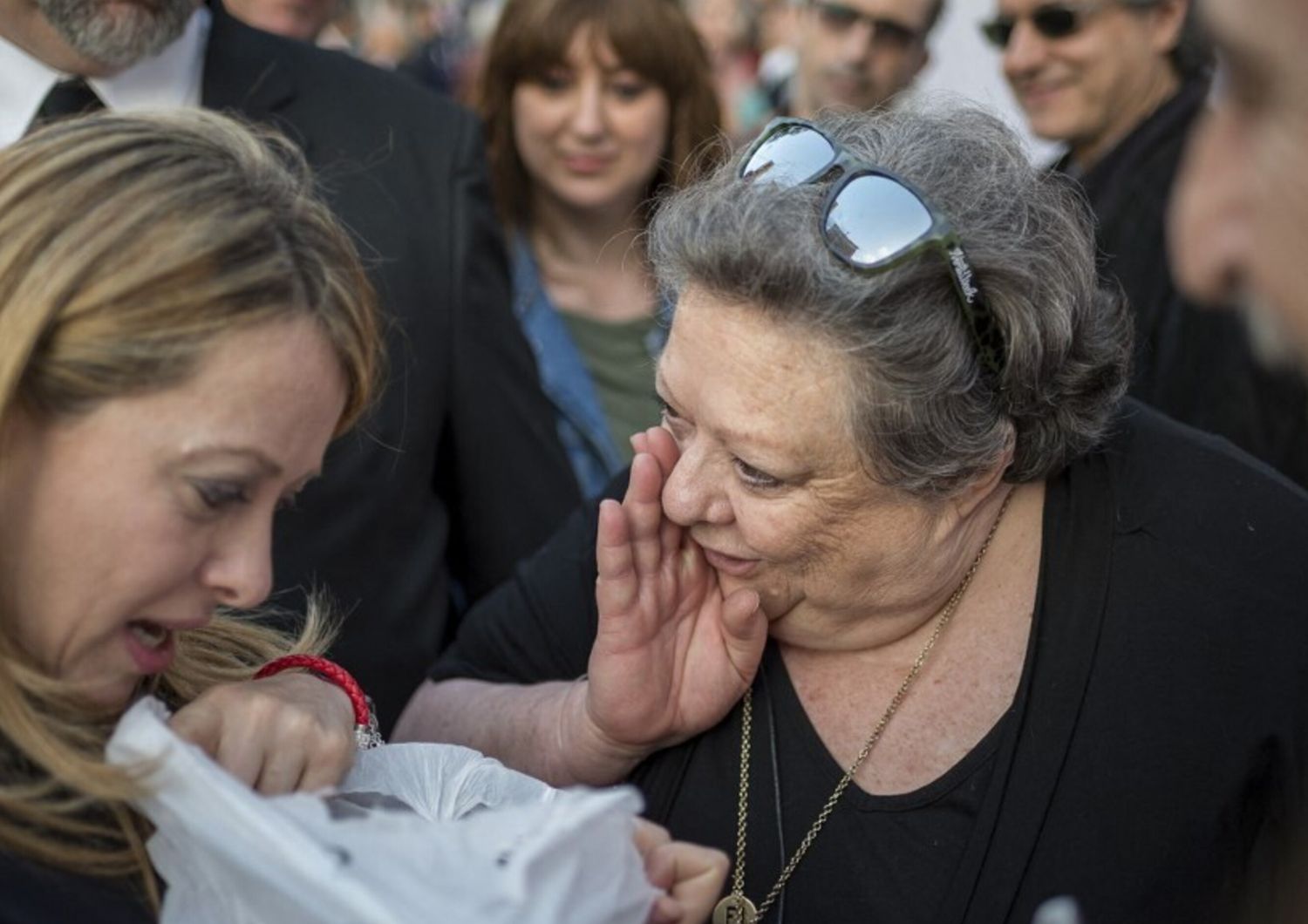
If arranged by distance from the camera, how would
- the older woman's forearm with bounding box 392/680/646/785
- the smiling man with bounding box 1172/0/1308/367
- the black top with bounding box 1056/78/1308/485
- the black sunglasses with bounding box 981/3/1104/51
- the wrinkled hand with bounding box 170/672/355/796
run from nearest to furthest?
the smiling man with bounding box 1172/0/1308/367
the wrinkled hand with bounding box 170/672/355/796
the older woman's forearm with bounding box 392/680/646/785
the black top with bounding box 1056/78/1308/485
the black sunglasses with bounding box 981/3/1104/51

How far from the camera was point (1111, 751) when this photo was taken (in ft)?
7.20

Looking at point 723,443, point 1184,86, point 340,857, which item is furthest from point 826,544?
point 1184,86

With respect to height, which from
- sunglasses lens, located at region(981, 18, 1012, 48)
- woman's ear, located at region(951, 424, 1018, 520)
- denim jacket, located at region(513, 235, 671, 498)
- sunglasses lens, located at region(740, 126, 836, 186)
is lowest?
denim jacket, located at region(513, 235, 671, 498)

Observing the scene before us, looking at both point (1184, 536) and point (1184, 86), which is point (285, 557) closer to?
point (1184, 536)

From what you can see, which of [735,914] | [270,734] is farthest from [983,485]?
[270,734]

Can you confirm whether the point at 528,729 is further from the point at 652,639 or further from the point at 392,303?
the point at 392,303

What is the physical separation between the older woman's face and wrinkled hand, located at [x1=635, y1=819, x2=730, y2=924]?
1.62 ft

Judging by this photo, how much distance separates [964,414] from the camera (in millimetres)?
2240

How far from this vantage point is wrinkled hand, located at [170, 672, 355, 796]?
5.68 ft

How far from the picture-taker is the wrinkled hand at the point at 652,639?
7.53ft

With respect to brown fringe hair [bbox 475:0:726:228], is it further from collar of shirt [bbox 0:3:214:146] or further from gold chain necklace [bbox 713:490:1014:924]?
gold chain necklace [bbox 713:490:1014:924]

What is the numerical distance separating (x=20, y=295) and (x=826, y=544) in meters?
1.11

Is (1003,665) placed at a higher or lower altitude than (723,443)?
lower

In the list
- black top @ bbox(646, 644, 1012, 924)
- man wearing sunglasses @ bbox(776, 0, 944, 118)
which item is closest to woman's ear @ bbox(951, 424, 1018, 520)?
black top @ bbox(646, 644, 1012, 924)
